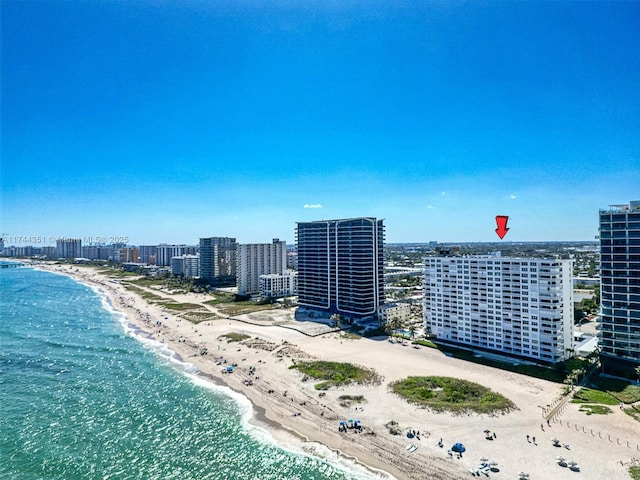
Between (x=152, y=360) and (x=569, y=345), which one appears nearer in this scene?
(x=569, y=345)

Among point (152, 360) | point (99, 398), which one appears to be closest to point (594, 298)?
point (152, 360)

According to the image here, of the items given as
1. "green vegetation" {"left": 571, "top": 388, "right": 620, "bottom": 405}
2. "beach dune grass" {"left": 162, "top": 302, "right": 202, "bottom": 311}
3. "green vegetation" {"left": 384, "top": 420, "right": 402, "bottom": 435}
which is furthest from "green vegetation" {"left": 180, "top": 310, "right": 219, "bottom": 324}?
"green vegetation" {"left": 571, "top": 388, "right": 620, "bottom": 405}

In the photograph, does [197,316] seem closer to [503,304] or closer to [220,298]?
[220,298]

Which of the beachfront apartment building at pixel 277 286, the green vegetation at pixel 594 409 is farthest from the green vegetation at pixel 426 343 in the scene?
the beachfront apartment building at pixel 277 286

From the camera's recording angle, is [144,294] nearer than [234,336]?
No

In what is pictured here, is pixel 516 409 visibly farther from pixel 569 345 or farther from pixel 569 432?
pixel 569 345

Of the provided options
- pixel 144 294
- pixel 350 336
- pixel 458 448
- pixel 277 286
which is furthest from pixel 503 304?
pixel 144 294

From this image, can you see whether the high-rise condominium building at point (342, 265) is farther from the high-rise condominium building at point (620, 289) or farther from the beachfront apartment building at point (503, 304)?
the high-rise condominium building at point (620, 289)
